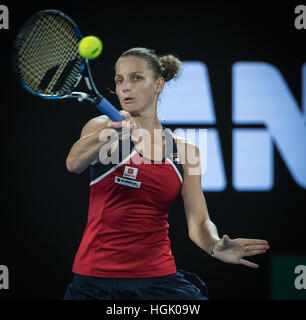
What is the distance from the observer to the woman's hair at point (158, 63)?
80.1 inches

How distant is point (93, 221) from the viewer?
1835mm

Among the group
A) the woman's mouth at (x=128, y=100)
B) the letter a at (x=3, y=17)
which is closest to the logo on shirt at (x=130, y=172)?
the woman's mouth at (x=128, y=100)

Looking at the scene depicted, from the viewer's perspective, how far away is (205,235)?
194 centimetres

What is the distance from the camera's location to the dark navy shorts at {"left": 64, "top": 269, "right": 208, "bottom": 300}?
1.78 m

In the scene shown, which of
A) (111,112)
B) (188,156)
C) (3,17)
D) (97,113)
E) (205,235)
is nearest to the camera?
(111,112)

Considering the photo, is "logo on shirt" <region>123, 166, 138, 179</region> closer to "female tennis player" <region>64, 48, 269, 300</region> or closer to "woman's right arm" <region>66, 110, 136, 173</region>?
"female tennis player" <region>64, 48, 269, 300</region>

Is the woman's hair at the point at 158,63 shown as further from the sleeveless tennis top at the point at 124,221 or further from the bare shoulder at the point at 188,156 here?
the sleeveless tennis top at the point at 124,221

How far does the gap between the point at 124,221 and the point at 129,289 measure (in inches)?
10.3

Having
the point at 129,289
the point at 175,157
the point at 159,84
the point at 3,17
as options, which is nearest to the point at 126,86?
the point at 159,84

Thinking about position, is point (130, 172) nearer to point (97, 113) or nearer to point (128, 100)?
point (128, 100)

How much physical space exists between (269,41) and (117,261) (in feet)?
7.13

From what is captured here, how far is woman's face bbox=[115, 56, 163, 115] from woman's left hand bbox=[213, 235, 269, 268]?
0.67 metres

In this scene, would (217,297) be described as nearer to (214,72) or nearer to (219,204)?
(219,204)

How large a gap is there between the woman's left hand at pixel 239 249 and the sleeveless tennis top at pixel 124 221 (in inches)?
10.4
